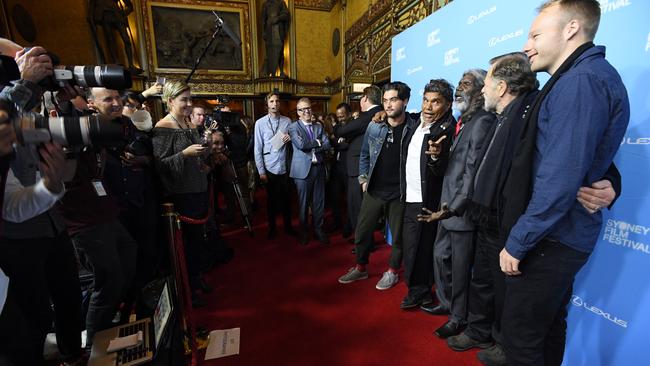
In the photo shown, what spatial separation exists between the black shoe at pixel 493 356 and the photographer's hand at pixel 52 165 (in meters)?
2.15

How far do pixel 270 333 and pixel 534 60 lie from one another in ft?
6.80

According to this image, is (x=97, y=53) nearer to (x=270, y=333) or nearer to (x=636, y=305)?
(x=270, y=333)

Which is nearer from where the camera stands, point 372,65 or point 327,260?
point 327,260

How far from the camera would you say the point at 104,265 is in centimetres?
157

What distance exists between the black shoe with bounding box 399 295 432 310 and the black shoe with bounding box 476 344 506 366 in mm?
539

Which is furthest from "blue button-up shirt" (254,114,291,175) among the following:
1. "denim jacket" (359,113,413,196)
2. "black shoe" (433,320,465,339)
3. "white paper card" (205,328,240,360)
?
"black shoe" (433,320,465,339)

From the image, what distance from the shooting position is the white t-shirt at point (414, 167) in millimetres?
2121

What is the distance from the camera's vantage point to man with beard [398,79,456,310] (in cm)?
197

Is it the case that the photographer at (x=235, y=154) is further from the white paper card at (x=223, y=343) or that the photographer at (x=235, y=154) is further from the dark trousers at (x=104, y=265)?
the dark trousers at (x=104, y=265)

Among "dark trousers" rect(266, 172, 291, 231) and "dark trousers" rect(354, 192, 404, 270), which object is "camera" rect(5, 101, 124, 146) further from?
"dark trousers" rect(266, 172, 291, 231)

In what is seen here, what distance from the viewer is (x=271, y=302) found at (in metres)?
2.38

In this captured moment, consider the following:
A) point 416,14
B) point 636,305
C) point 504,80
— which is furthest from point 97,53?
point 636,305

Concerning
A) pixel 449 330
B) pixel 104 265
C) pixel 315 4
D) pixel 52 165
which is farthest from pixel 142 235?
pixel 315 4

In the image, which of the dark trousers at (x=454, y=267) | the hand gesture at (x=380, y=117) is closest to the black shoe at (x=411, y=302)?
the dark trousers at (x=454, y=267)
